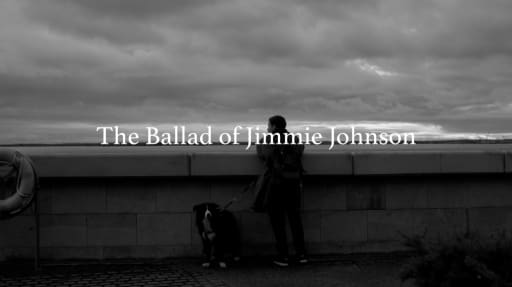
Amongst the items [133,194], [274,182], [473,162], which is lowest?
[133,194]

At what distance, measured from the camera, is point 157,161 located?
777 centimetres

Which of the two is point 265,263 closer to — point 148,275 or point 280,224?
point 280,224

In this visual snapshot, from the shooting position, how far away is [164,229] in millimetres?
8055

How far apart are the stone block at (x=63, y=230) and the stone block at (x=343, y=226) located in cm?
317

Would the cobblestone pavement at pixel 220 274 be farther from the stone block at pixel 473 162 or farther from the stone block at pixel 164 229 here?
the stone block at pixel 473 162

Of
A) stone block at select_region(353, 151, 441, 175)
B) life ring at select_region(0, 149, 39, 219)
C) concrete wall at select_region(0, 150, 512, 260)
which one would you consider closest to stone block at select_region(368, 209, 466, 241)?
concrete wall at select_region(0, 150, 512, 260)

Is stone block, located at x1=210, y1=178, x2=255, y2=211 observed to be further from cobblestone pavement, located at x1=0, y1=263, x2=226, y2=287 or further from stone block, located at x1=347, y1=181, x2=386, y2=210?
stone block, located at x1=347, y1=181, x2=386, y2=210

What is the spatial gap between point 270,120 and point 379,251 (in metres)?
2.57

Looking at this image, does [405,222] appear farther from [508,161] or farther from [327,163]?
[508,161]

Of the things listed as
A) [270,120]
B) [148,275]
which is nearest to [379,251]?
[270,120]

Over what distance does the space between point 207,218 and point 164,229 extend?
1069mm

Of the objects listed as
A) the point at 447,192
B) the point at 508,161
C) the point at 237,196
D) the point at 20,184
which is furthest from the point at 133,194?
the point at 508,161

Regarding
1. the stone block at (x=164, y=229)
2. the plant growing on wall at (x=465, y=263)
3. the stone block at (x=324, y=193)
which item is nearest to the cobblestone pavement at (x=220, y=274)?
the stone block at (x=164, y=229)

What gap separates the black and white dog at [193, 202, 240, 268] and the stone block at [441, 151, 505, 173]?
2951mm
